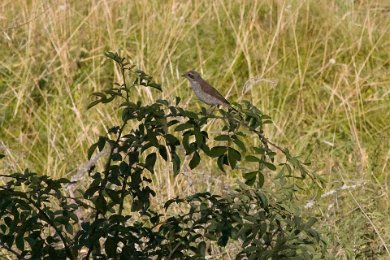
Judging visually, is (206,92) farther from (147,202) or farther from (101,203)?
(101,203)

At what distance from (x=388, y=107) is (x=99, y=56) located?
1829mm

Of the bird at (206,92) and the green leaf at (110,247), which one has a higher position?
the bird at (206,92)

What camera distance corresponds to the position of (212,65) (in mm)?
6672

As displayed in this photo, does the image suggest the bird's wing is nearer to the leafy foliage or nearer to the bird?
the bird

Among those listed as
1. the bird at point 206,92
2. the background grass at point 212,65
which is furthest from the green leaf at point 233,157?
the background grass at point 212,65

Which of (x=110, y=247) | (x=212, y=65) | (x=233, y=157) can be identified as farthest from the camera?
(x=212, y=65)

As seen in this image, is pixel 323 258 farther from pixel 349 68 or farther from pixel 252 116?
pixel 349 68

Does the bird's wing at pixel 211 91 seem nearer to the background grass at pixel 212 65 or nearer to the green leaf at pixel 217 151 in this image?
the green leaf at pixel 217 151

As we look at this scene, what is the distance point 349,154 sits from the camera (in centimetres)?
577

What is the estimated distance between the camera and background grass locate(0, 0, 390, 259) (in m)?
5.93

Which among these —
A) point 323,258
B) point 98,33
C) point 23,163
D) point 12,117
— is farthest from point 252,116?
point 98,33

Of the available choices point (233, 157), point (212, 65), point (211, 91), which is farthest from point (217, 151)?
point (212, 65)

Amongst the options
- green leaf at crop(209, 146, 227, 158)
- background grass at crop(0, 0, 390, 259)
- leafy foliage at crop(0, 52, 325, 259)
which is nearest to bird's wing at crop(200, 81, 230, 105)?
leafy foliage at crop(0, 52, 325, 259)

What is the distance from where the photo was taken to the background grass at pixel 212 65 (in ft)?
19.5
